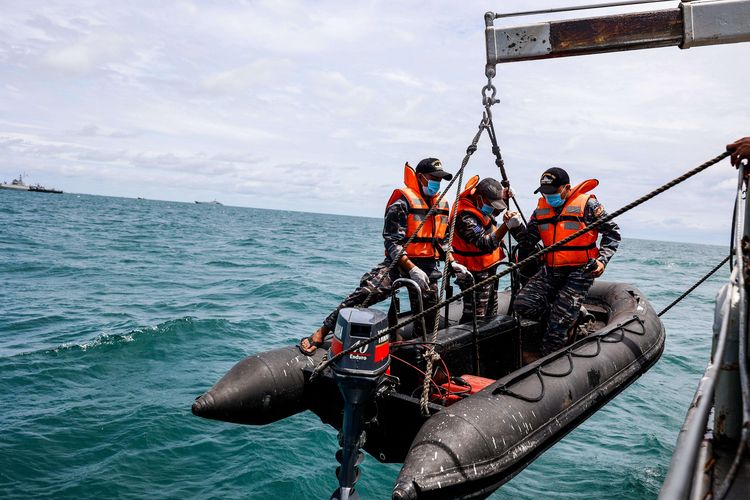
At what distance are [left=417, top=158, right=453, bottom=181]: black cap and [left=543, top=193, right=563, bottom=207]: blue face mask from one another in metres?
1.08

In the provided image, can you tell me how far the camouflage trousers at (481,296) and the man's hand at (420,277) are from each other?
61cm

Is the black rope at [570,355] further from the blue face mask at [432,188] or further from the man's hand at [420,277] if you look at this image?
the blue face mask at [432,188]

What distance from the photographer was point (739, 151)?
99.6 inches

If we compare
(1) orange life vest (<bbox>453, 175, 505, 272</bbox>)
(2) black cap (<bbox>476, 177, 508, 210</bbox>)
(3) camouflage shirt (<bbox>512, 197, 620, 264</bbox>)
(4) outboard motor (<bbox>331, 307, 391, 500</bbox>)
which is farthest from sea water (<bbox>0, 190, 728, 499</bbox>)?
(2) black cap (<bbox>476, 177, 508, 210</bbox>)

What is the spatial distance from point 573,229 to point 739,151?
2.69 metres

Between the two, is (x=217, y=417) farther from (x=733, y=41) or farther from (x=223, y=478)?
(x=733, y=41)

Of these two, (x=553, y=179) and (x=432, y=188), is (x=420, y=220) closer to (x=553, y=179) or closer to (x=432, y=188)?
(x=432, y=188)

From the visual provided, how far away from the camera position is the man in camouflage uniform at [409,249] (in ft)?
15.3

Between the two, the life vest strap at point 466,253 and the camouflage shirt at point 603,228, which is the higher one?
the camouflage shirt at point 603,228

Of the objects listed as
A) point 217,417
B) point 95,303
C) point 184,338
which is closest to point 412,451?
point 217,417

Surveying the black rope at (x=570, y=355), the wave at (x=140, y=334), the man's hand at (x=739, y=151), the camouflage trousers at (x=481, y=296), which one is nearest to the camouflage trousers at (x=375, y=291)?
the camouflage trousers at (x=481, y=296)

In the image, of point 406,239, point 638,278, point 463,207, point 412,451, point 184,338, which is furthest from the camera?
Answer: point 638,278

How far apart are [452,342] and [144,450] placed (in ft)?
10.5

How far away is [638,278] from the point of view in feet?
78.4
